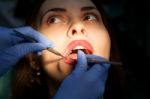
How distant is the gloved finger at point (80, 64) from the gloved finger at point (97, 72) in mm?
33

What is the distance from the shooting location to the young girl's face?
126 cm

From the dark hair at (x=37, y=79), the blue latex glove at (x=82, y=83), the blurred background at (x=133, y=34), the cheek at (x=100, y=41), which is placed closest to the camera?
the blue latex glove at (x=82, y=83)

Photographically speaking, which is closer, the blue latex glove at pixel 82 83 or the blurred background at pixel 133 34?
the blue latex glove at pixel 82 83

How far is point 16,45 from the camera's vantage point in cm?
124

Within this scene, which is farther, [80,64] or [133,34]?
[133,34]

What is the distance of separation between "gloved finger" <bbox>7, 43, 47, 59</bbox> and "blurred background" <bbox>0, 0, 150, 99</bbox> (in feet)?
2.66

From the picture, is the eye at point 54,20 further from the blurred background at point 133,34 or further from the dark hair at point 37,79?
the blurred background at point 133,34

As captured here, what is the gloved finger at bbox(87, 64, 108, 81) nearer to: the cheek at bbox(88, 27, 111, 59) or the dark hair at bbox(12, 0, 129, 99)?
the cheek at bbox(88, 27, 111, 59)

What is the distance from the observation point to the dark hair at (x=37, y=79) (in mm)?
1442

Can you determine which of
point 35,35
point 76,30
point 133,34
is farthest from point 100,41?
point 133,34

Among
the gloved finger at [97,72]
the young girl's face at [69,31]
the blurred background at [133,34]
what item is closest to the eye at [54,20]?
the young girl's face at [69,31]

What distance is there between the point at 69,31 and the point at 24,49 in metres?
0.18

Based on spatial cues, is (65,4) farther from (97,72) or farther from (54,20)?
(97,72)

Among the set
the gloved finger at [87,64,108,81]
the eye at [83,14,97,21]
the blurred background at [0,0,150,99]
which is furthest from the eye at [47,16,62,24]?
the blurred background at [0,0,150,99]
